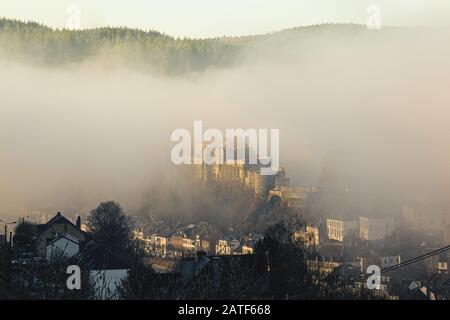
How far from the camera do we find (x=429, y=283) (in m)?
50.7

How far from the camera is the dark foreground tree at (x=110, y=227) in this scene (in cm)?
6129

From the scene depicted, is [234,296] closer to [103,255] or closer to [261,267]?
[261,267]

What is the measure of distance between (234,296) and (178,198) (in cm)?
9216

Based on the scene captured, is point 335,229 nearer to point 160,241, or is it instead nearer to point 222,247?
point 160,241

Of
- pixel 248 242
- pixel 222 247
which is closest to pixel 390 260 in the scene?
pixel 248 242

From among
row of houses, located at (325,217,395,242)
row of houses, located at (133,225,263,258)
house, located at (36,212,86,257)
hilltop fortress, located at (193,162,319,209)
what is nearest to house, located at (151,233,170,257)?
row of houses, located at (133,225,263,258)

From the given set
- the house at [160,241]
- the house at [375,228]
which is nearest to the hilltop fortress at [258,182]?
the house at [375,228]

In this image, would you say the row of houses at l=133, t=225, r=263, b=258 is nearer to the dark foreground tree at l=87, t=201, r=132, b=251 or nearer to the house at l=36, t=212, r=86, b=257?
the dark foreground tree at l=87, t=201, r=132, b=251

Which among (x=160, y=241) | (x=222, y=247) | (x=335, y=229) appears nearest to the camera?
(x=222, y=247)

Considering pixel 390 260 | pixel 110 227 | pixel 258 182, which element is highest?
pixel 258 182

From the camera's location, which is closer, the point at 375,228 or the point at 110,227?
the point at 110,227

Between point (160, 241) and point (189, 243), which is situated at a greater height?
point (160, 241)

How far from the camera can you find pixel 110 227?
66.9m

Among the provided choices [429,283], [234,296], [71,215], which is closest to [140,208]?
[71,215]
